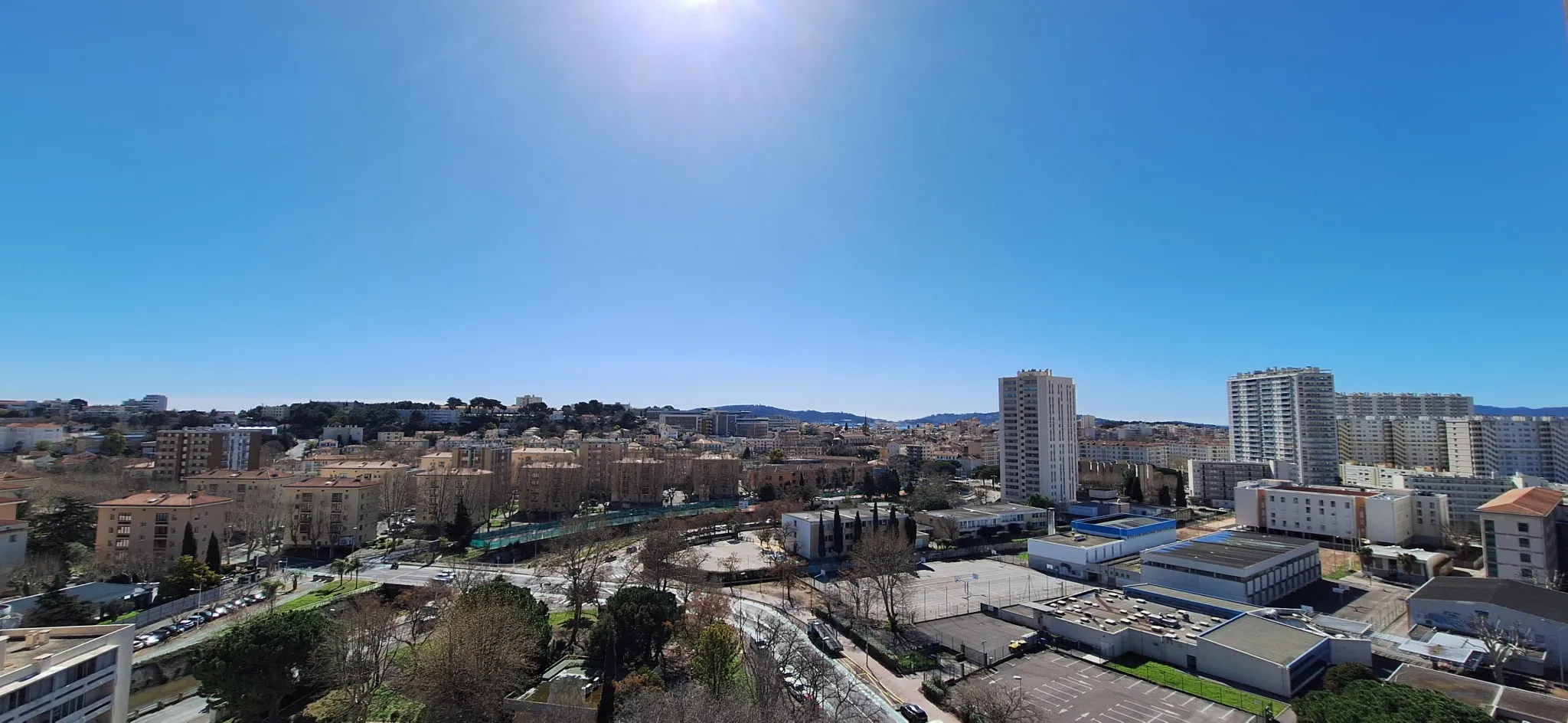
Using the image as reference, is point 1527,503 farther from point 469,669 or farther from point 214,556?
point 214,556

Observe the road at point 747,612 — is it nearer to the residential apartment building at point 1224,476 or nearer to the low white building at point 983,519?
the low white building at point 983,519

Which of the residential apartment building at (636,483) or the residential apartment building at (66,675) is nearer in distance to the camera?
the residential apartment building at (66,675)

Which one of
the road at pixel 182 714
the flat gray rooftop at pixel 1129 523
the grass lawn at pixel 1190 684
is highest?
the flat gray rooftop at pixel 1129 523

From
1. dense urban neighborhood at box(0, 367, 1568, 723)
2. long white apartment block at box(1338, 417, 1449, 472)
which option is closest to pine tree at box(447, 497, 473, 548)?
dense urban neighborhood at box(0, 367, 1568, 723)

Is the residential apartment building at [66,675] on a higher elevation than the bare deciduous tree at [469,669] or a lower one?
higher

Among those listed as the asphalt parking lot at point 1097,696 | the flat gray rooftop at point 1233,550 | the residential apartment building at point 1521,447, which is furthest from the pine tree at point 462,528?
the residential apartment building at point 1521,447

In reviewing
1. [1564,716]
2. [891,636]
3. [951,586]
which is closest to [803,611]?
[891,636]

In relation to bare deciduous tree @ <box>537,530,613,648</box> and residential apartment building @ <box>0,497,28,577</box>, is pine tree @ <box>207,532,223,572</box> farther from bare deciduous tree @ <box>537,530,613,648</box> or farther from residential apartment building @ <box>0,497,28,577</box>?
bare deciduous tree @ <box>537,530,613,648</box>
